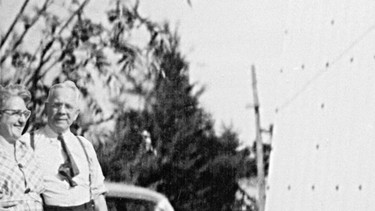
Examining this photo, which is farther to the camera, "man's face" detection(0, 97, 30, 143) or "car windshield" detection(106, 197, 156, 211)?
"car windshield" detection(106, 197, 156, 211)

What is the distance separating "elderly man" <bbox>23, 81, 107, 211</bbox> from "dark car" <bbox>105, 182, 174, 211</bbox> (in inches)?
41.0

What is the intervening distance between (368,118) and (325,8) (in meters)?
0.30

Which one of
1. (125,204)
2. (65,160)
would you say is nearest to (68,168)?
(65,160)

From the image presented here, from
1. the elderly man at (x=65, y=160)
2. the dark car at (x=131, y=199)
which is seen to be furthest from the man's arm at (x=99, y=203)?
the dark car at (x=131, y=199)

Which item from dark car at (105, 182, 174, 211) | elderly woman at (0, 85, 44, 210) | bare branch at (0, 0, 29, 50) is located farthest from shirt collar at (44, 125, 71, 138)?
bare branch at (0, 0, 29, 50)

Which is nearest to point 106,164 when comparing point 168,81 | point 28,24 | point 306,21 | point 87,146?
point 28,24

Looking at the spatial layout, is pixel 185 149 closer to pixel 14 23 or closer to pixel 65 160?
pixel 14 23

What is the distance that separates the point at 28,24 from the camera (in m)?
4.02

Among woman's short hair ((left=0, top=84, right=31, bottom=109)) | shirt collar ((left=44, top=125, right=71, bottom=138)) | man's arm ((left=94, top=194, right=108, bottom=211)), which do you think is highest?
woman's short hair ((left=0, top=84, right=31, bottom=109))

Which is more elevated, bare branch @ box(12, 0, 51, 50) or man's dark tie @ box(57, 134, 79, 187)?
bare branch @ box(12, 0, 51, 50)

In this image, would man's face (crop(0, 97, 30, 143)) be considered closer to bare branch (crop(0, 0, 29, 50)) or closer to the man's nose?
the man's nose

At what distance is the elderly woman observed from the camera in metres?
1.98

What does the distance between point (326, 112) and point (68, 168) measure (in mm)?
873

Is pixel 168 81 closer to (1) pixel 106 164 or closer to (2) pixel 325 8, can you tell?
(1) pixel 106 164
